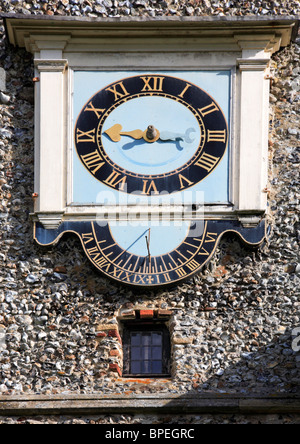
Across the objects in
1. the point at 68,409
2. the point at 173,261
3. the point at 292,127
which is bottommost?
the point at 68,409

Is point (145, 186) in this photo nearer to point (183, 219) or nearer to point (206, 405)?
point (183, 219)

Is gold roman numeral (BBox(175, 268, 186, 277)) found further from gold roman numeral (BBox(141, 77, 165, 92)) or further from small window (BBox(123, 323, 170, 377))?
gold roman numeral (BBox(141, 77, 165, 92))

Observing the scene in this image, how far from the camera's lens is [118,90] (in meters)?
22.6

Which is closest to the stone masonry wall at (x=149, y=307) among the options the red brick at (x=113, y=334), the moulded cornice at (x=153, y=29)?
the red brick at (x=113, y=334)

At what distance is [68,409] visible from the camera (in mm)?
20984

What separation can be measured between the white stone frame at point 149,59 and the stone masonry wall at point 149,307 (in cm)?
28

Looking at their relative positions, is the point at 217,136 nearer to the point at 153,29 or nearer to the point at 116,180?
the point at 116,180

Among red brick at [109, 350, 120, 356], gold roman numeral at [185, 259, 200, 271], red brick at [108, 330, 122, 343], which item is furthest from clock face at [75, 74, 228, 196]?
red brick at [109, 350, 120, 356]

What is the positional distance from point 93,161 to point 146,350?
2.24 m

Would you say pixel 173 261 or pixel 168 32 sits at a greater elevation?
pixel 168 32

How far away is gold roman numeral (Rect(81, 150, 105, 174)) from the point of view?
22328 mm

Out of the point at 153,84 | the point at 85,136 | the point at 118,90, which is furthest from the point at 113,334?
the point at 153,84

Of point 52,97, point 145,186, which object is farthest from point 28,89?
point 145,186

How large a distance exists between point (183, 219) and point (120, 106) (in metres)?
1.54
